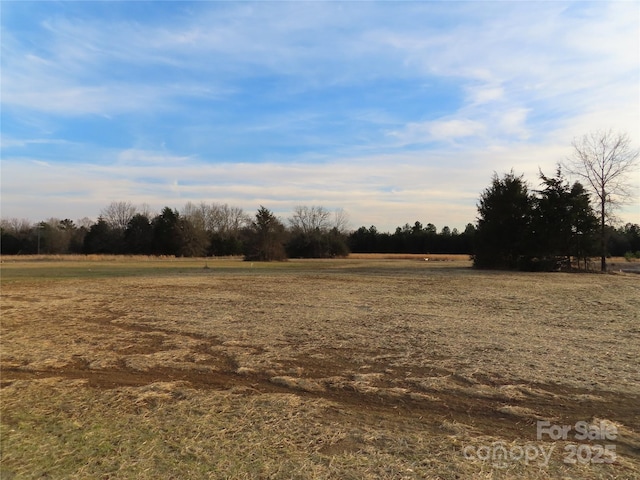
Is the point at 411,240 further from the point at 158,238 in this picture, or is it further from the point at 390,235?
the point at 158,238

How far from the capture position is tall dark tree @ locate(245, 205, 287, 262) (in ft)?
189

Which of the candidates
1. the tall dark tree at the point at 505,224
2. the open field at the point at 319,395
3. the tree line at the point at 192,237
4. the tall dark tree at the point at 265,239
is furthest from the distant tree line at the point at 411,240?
the open field at the point at 319,395

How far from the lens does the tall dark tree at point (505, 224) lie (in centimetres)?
3161

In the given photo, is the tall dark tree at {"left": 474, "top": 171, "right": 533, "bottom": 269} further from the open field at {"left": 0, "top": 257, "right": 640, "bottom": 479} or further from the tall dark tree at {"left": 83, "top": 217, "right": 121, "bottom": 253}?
the tall dark tree at {"left": 83, "top": 217, "right": 121, "bottom": 253}

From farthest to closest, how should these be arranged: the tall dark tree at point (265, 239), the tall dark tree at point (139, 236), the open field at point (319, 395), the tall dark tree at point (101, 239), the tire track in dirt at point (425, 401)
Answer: the tall dark tree at point (101, 239)
the tall dark tree at point (139, 236)
the tall dark tree at point (265, 239)
the tire track in dirt at point (425, 401)
the open field at point (319, 395)

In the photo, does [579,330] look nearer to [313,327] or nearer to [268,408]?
[313,327]

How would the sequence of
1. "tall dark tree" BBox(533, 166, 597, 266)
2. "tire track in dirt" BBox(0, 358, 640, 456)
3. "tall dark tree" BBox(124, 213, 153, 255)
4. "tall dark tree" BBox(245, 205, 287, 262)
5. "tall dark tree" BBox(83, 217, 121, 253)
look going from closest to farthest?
"tire track in dirt" BBox(0, 358, 640, 456), "tall dark tree" BBox(533, 166, 597, 266), "tall dark tree" BBox(245, 205, 287, 262), "tall dark tree" BBox(124, 213, 153, 255), "tall dark tree" BBox(83, 217, 121, 253)

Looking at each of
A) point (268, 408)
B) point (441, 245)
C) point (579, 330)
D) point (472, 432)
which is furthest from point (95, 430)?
point (441, 245)

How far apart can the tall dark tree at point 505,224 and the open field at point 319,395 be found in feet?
71.7

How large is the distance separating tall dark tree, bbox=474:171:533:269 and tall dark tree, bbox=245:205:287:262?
30.5m

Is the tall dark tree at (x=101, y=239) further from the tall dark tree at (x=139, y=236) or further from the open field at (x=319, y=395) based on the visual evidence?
the open field at (x=319, y=395)

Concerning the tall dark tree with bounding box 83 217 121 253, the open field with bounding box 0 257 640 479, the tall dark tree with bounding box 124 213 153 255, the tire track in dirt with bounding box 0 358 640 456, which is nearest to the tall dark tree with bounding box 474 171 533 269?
the open field with bounding box 0 257 640 479

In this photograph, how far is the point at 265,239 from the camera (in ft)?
189

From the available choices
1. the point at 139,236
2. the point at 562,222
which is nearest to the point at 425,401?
the point at 562,222
